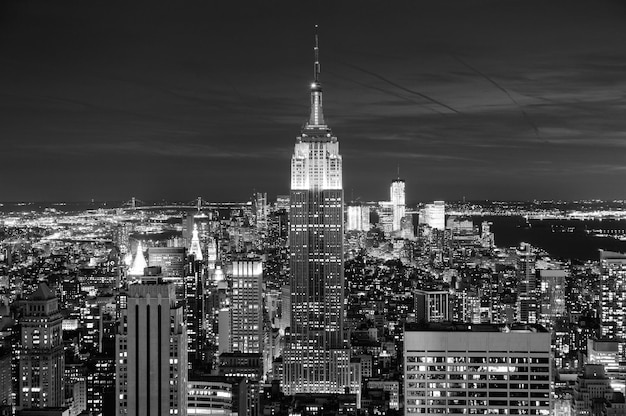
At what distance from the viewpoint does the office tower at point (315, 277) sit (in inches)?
710

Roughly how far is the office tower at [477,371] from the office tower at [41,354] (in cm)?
567

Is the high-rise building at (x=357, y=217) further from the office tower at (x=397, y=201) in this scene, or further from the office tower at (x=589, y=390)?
the office tower at (x=589, y=390)

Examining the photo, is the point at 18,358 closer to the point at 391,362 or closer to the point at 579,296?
the point at 391,362

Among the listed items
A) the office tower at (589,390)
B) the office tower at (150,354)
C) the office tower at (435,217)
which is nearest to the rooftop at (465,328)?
the office tower at (150,354)

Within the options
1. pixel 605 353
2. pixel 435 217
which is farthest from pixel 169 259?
pixel 435 217

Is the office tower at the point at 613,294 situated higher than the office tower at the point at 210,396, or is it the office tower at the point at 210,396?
the office tower at the point at 613,294

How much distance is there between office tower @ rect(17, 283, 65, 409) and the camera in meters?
12.5

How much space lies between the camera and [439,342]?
8.54 metres

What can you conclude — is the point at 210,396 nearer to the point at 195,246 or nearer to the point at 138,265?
the point at 138,265

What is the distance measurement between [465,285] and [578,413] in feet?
26.3

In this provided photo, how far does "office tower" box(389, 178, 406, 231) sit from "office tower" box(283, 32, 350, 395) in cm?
112

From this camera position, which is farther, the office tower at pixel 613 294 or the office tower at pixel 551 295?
the office tower at pixel 551 295

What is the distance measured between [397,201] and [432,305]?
210 cm

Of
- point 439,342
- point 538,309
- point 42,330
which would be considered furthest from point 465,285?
point 439,342
